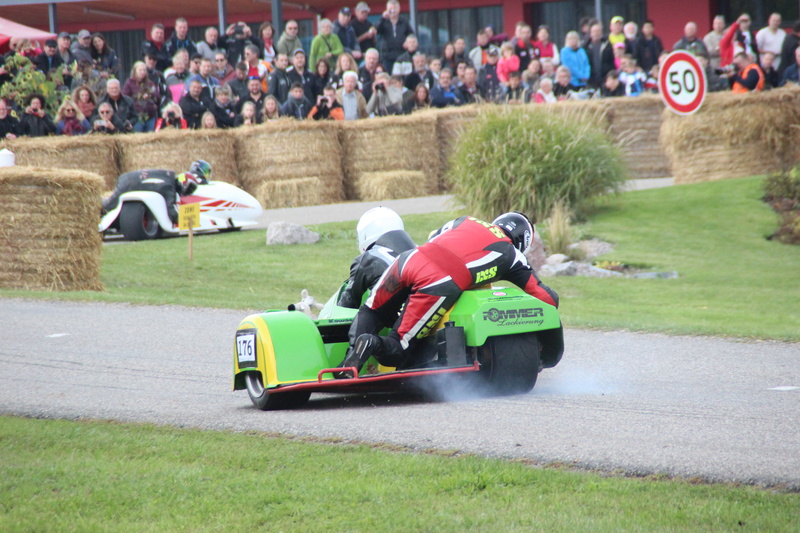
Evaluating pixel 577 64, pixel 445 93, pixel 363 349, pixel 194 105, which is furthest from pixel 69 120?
pixel 363 349

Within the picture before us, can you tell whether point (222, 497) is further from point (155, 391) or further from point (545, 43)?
point (545, 43)

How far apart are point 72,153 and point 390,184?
5335 mm

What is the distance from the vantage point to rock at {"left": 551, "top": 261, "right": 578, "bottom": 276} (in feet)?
43.4

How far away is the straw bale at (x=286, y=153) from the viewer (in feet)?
59.5

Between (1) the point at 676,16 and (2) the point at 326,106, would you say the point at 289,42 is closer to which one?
(2) the point at 326,106

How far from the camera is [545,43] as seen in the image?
2008 centimetres

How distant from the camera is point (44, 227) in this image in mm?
11641

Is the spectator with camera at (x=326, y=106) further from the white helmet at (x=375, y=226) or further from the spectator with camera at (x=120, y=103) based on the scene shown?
the white helmet at (x=375, y=226)

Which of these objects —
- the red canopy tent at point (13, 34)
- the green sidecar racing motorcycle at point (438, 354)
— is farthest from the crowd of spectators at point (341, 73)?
the green sidecar racing motorcycle at point (438, 354)

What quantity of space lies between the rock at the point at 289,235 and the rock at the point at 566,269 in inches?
142

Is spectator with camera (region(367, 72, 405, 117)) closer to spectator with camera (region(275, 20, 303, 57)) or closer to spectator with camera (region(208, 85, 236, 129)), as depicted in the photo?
spectator with camera (region(275, 20, 303, 57))

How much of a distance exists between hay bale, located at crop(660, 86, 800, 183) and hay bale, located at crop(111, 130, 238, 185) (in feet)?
25.2

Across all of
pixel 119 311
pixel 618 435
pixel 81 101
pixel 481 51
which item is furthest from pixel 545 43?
pixel 618 435

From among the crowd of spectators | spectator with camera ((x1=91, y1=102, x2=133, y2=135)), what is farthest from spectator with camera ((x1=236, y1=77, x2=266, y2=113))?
spectator with camera ((x1=91, y1=102, x2=133, y2=135))
